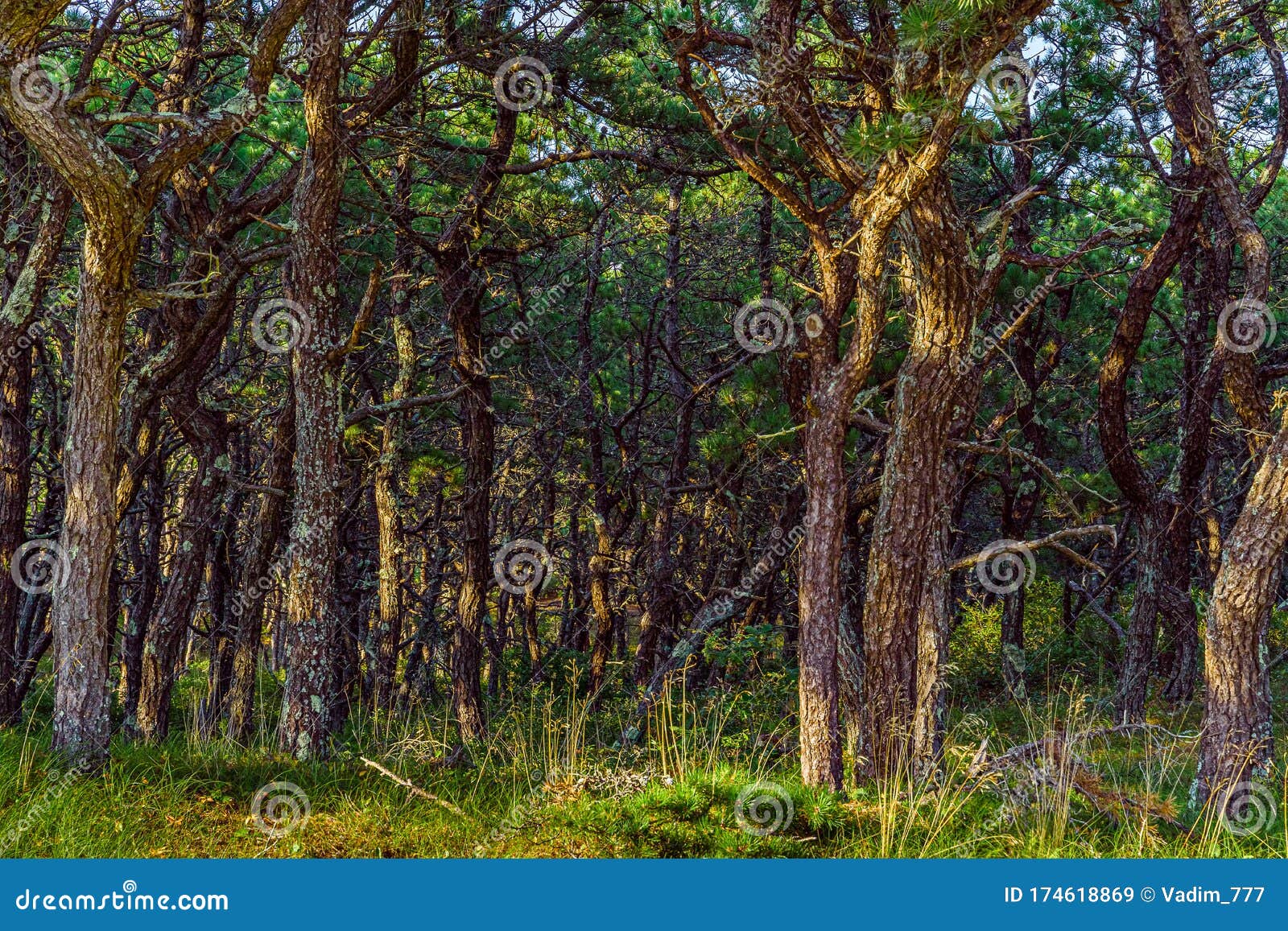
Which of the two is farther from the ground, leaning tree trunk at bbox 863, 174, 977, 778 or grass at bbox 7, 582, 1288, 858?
leaning tree trunk at bbox 863, 174, 977, 778

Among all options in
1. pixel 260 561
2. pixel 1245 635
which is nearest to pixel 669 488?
pixel 260 561

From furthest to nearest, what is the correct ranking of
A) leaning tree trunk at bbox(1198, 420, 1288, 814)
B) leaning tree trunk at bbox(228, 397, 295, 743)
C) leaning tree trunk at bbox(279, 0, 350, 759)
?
leaning tree trunk at bbox(228, 397, 295, 743) < leaning tree trunk at bbox(279, 0, 350, 759) < leaning tree trunk at bbox(1198, 420, 1288, 814)

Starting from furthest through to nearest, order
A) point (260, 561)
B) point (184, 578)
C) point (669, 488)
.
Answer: point (669, 488) < point (260, 561) < point (184, 578)

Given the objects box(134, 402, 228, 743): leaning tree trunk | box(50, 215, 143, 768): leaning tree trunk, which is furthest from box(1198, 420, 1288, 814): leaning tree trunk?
box(134, 402, 228, 743): leaning tree trunk

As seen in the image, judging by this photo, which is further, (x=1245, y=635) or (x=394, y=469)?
(x=394, y=469)

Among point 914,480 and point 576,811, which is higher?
point 914,480

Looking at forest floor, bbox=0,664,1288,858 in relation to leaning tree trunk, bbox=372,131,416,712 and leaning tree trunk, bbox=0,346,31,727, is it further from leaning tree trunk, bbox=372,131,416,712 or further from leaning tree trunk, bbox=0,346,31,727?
leaning tree trunk, bbox=372,131,416,712

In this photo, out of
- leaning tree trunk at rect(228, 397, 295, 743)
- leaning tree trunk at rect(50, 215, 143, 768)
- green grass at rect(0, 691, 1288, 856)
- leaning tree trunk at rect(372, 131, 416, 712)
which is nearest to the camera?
green grass at rect(0, 691, 1288, 856)

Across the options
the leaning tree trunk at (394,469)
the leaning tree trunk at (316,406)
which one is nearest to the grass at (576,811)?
the leaning tree trunk at (316,406)

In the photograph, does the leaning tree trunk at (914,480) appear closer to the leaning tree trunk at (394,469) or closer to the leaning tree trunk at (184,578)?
the leaning tree trunk at (394,469)

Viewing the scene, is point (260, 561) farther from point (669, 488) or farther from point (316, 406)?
point (669, 488)

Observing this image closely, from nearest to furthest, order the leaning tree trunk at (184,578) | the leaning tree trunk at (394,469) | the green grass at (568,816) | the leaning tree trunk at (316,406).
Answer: the green grass at (568,816)
the leaning tree trunk at (316,406)
the leaning tree trunk at (184,578)
the leaning tree trunk at (394,469)

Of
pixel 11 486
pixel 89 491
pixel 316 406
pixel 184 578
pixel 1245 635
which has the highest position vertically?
pixel 316 406

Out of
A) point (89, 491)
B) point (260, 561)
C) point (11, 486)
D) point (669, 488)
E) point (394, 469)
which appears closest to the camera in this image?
point (89, 491)
